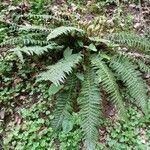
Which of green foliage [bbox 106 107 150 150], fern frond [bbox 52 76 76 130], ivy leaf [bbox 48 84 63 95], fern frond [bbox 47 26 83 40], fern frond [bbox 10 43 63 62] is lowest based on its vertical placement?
green foliage [bbox 106 107 150 150]

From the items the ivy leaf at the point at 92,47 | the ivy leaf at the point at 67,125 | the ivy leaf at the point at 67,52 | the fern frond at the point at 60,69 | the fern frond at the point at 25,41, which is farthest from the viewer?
the fern frond at the point at 25,41

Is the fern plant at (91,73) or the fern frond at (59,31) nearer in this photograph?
the fern plant at (91,73)

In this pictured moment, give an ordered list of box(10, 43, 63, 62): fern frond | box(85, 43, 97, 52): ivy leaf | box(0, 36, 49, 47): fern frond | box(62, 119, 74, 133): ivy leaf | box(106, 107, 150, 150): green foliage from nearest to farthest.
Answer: box(106, 107, 150, 150): green foliage
box(62, 119, 74, 133): ivy leaf
box(10, 43, 63, 62): fern frond
box(85, 43, 97, 52): ivy leaf
box(0, 36, 49, 47): fern frond

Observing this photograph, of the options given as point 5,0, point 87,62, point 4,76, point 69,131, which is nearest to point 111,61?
point 87,62

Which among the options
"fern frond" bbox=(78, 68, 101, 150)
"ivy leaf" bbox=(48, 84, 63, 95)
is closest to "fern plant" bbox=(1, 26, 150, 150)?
"fern frond" bbox=(78, 68, 101, 150)

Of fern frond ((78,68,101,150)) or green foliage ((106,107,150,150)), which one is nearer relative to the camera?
fern frond ((78,68,101,150))

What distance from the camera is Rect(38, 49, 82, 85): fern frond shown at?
14.5ft

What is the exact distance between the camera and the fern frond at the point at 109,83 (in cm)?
468

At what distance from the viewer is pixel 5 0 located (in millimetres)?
6980

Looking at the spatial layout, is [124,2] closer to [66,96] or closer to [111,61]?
[111,61]

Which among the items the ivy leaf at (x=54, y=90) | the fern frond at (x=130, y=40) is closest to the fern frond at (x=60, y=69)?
the ivy leaf at (x=54, y=90)

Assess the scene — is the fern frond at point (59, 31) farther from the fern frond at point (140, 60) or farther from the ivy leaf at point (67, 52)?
the fern frond at point (140, 60)

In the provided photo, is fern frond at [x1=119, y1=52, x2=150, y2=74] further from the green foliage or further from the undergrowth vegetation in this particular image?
the green foliage

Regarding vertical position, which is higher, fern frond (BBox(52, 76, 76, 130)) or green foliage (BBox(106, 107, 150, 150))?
fern frond (BBox(52, 76, 76, 130))
